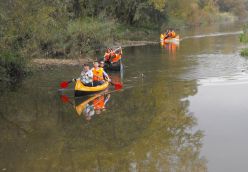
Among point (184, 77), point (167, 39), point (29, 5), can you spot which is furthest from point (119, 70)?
point (167, 39)

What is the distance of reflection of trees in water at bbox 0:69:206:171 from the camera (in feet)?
32.1

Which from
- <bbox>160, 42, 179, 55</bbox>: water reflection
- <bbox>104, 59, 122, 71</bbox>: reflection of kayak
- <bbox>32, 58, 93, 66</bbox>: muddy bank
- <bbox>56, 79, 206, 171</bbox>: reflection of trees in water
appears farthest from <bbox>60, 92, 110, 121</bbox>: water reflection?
<bbox>160, 42, 179, 55</bbox>: water reflection

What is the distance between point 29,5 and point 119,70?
19.8 feet

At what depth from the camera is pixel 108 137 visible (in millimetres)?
11898

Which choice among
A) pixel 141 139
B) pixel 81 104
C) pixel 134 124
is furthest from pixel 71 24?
pixel 141 139

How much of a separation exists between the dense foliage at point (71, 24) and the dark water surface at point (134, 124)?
2.35 meters

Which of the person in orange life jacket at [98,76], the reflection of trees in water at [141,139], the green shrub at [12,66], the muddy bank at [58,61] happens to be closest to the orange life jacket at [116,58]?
the muddy bank at [58,61]

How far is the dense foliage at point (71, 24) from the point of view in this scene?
20.4 m

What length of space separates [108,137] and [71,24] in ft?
64.8

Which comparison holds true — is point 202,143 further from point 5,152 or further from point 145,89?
point 145,89

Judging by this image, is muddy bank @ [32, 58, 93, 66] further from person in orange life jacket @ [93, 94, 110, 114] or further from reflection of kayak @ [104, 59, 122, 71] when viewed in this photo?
person in orange life jacket @ [93, 94, 110, 114]

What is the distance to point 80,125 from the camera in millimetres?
13297

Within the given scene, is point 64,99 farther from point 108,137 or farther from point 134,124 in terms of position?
point 108,137

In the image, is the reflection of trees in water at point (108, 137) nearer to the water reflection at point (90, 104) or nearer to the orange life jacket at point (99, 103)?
the water reflection at point (90, 104)
